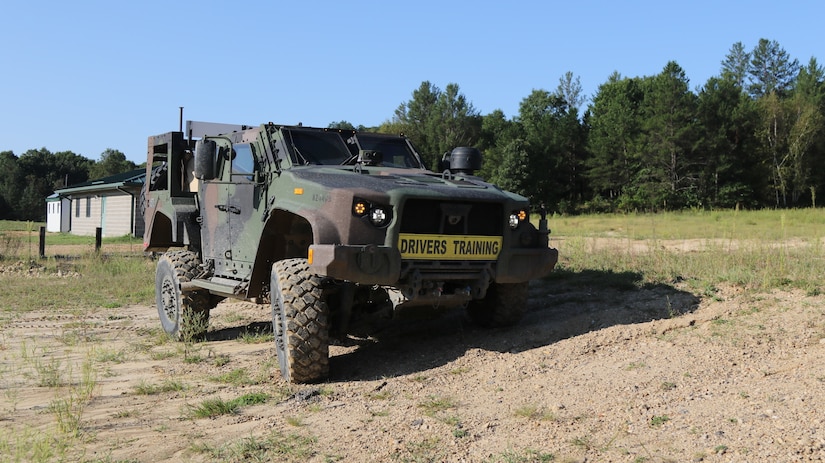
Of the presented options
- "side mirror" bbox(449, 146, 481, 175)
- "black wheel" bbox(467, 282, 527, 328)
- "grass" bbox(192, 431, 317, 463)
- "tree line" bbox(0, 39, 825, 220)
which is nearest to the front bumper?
"grass" bbox(192, 431, 317, 463)

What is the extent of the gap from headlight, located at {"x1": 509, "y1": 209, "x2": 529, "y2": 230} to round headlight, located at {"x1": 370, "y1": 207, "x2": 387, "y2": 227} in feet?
4.01

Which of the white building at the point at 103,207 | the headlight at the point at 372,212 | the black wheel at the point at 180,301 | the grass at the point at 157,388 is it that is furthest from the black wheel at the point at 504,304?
the white building at the point at 103,207

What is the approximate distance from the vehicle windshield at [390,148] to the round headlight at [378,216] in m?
1.69

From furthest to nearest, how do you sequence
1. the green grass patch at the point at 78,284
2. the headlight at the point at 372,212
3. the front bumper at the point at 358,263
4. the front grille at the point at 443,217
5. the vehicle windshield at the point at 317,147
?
the green grass patch at the point at 78,284
the vehicle windshield at the point at 317,147
the front grille at the point at 443,217
the headlight at the point at 372,212
the front bumper at the point at 358,263

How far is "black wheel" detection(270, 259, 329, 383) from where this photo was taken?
5.62 meters

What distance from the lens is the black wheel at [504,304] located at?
7.00 metres

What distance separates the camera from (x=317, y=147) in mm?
7062

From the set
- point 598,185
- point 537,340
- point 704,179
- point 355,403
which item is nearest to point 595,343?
point 537,340

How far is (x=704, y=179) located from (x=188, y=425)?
48036mm

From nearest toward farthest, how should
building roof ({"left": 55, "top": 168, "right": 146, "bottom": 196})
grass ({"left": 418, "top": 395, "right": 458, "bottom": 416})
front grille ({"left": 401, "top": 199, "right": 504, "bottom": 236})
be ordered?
grass ({"left": 418, "top": 395, "right": 458, "bottom": 416}) → front grille ({"left": 401, "top": 199, "right": 504, "bottom": 236}) → building roof ({"left": 55, "top": 168, "right": 146, "bottom": 196})

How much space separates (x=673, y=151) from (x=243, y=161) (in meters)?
45.5

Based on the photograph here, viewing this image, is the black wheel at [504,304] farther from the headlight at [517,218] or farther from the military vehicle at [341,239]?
the headlight at [517,218]

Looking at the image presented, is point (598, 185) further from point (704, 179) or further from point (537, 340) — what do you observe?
point (537, 340)

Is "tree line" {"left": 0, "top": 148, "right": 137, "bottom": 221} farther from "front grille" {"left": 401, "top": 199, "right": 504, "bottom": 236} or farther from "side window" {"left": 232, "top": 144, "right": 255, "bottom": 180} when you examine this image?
"front grille" {"left": 401, "top": 199, "right": 504, "bottom": 236}
